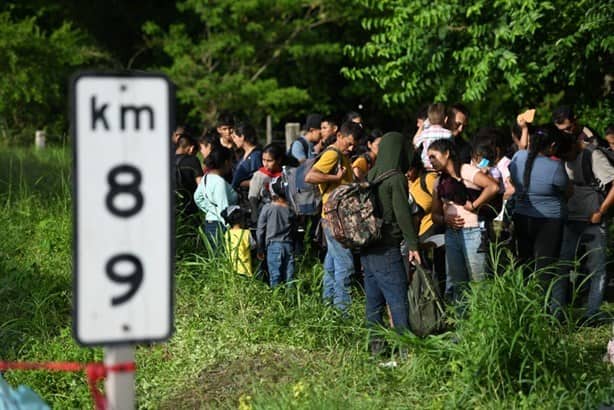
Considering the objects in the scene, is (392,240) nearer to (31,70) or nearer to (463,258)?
(463,258)

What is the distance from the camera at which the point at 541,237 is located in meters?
9.67

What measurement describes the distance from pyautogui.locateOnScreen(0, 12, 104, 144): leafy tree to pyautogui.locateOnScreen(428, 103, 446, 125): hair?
1989 cm

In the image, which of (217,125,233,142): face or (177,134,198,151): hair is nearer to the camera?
(177,134,198,151): hair

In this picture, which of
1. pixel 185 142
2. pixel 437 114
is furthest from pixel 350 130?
pixel 185 142

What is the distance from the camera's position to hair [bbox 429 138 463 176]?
29.5ft

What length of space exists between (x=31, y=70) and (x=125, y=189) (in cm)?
2700

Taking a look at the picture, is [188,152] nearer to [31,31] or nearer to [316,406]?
[316,406]

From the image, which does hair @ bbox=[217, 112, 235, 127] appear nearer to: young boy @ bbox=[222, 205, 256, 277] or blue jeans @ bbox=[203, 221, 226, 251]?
blue jeans @ bbox=[203, 221, 226, 251]

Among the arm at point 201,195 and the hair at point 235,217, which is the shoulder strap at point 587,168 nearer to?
the hair at point 235,217

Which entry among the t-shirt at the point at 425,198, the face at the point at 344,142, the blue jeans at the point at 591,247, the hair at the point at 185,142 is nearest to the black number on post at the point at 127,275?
the face at the point at 344,142

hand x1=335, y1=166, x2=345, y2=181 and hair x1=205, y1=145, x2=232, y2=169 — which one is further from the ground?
hair x1=205, y1=145, x2=232, y2=169

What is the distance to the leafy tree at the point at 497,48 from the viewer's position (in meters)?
→ 12.8

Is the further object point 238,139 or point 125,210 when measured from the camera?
point 238,139

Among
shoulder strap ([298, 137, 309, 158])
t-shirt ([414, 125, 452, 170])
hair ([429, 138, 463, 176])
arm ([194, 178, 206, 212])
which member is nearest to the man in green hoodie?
hair ([429, 138, 463, 176])
